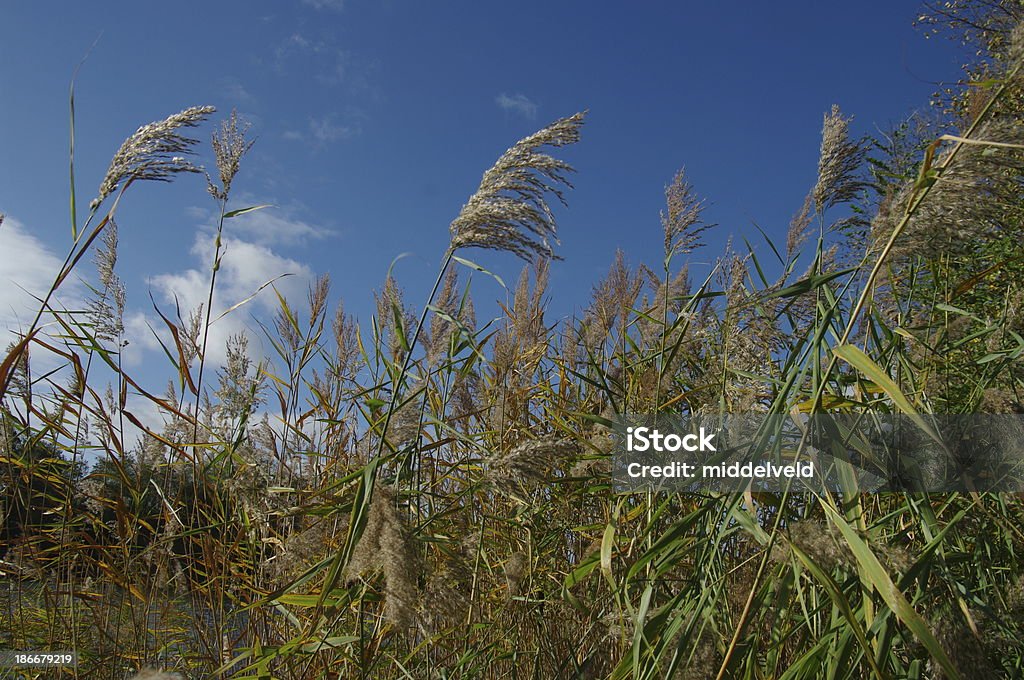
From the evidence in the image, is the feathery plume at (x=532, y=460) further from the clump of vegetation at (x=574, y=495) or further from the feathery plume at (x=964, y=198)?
the feathery plume at (x=964, y=198)

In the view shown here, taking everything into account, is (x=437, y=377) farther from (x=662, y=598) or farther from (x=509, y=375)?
(x=662, y=598)

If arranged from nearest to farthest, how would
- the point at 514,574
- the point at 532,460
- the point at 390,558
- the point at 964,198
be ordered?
1. the point at 390,558
2. the point at 964,198
3. the point at 532,460
4. the point at 514,574

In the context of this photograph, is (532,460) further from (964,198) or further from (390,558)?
(964,198)

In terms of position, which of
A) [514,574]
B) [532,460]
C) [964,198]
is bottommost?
[514,574]

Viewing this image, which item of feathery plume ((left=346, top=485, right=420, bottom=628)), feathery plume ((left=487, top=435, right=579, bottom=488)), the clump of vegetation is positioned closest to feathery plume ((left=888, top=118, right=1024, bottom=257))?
the clump of vegetation

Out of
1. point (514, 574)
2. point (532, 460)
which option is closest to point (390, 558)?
point (532, 460)

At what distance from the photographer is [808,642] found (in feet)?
5.38

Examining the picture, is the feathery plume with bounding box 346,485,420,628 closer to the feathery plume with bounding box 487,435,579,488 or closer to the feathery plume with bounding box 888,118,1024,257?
the feathery plume with bounding box 487,435,579,488

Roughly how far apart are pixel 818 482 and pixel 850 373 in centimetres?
40

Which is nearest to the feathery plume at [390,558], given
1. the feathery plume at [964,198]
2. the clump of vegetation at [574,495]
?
the clump of vegetation at [574,495]

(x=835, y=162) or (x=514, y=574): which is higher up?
(x=835, y=162)

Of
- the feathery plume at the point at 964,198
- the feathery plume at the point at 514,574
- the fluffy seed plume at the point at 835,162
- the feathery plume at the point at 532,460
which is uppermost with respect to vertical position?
the fluffy seed plume at the point at 835,162

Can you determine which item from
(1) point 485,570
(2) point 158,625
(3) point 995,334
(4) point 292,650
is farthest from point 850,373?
(2) point 158,625

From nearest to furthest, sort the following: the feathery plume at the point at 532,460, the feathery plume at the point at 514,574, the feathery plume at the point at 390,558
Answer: the feathery plume at the point at 390,558 < the feathery plume at the point at 532,460 < the feathery plume at the point at 514,574
